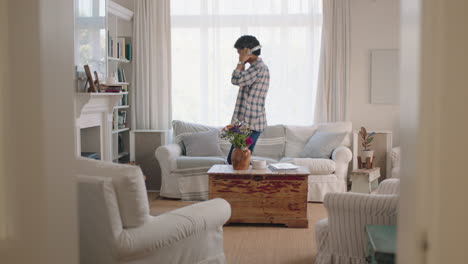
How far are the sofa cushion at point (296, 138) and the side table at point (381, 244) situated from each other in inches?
156

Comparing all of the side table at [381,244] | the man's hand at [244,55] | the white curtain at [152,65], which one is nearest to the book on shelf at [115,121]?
the white curtain at [152,65]

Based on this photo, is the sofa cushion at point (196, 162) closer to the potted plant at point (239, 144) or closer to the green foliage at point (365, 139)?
the potted plant at point (239, 144)

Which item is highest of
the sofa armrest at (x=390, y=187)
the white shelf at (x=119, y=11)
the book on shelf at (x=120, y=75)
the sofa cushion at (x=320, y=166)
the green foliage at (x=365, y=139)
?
the white shelf at (x=119, y=11)

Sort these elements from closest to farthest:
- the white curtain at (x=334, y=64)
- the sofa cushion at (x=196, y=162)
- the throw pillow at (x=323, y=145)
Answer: the sofa cushion at (x=196, y=162) → the throw pillow at (x=323, y=145) → the white curtain at (x=334, y=64)

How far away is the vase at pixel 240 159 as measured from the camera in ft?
16.7

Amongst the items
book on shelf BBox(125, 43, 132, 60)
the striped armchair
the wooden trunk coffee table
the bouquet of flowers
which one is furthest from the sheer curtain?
the striped armchair

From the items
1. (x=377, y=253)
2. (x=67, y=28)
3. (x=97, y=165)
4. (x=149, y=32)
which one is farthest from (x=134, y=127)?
(x=67, y=28)

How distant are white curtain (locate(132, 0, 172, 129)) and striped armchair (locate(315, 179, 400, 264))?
4.24 m

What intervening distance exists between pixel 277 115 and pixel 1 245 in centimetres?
633

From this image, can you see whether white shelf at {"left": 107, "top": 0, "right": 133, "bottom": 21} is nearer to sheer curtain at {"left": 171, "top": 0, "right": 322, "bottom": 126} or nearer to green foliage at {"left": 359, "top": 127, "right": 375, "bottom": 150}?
sheer curtain at {"left": 171, "top": 0, "right": 322, "bottom": 126}

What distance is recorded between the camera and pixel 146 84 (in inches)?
294

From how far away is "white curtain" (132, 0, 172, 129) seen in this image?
24.2 ft

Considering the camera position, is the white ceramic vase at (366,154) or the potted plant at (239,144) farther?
the white ceramic vase at (366,154)

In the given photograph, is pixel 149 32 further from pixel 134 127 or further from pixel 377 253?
pixel 377 253
